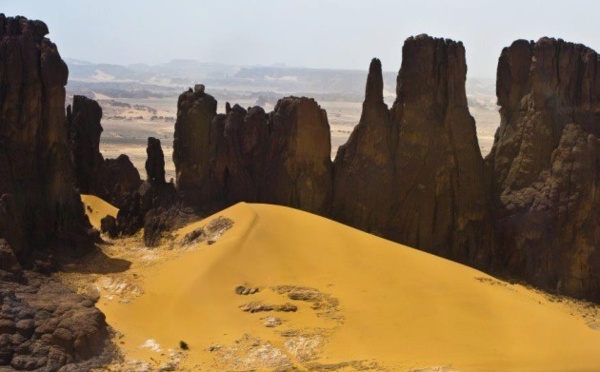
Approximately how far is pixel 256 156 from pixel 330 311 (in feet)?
26.2

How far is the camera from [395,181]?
21609 mm

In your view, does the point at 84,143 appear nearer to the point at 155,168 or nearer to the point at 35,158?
the point at 155,168

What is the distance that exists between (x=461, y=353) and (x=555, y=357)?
172 cm

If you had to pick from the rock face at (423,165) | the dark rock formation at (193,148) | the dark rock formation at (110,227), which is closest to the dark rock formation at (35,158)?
the dark rock formation at (110,227)

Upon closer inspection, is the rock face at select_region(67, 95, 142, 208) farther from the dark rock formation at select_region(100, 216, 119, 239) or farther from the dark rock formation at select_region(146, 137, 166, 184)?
the dark rock formation at select_region(146, 137, 166, 184)

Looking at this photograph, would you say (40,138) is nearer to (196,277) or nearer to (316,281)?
(196,277)

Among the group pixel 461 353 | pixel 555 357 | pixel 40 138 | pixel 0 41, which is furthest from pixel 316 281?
pixel 0 41

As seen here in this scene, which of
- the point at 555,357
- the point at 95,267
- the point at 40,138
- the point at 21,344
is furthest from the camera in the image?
the point at 40,138

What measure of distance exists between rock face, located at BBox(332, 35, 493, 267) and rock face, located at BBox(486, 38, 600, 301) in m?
0.83

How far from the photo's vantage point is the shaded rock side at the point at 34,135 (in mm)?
19516

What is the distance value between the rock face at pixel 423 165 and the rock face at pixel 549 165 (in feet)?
2.74

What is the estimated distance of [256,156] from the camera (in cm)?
2275

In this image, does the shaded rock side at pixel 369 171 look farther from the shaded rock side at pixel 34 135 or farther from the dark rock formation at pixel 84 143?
the dark rock formation at pixel 84 143

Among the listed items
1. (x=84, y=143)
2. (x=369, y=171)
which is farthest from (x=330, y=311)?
(x=84, y=143)
